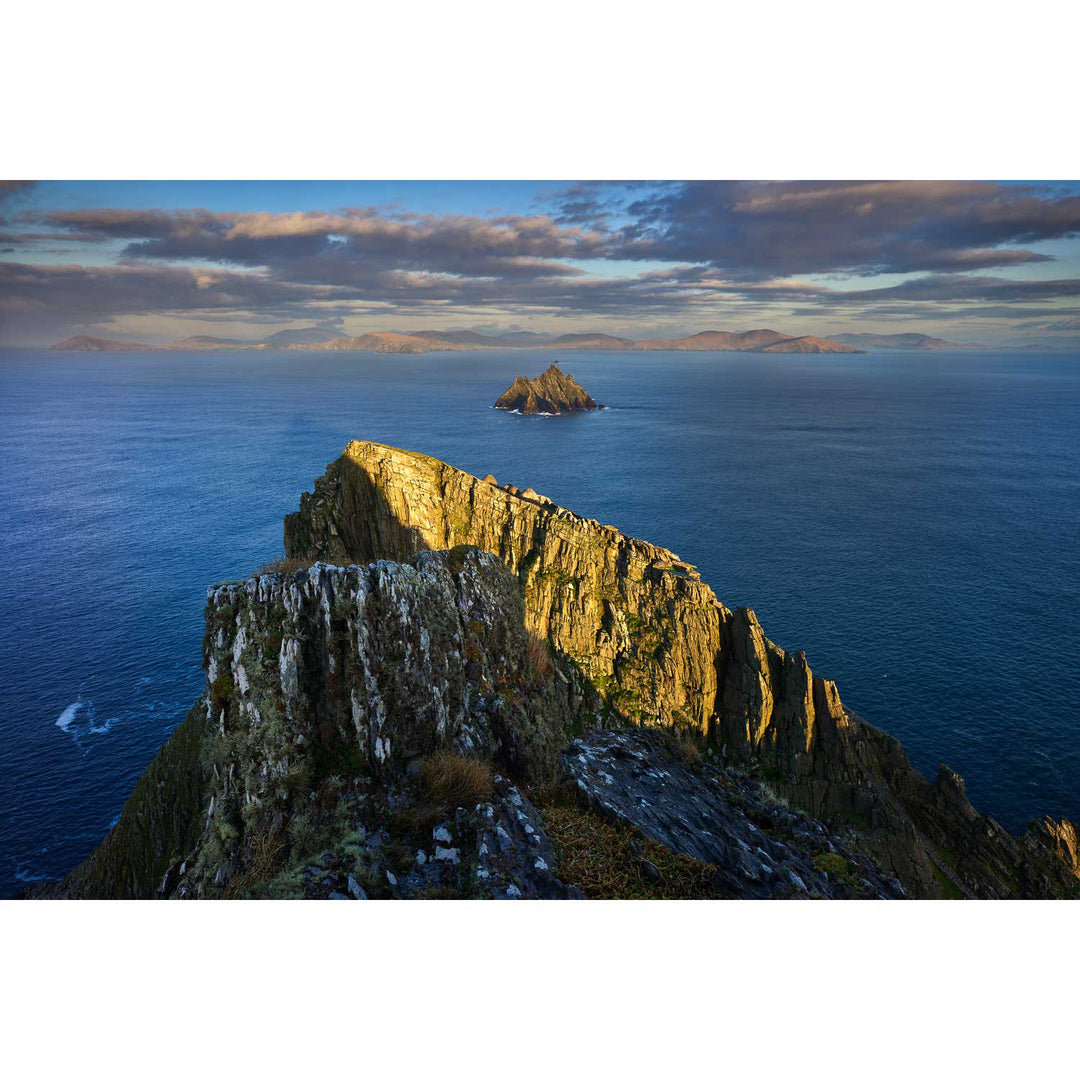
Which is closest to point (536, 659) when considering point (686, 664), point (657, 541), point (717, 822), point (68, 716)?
point (717, 822)

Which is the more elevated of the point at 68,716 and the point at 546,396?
the point at 546,396

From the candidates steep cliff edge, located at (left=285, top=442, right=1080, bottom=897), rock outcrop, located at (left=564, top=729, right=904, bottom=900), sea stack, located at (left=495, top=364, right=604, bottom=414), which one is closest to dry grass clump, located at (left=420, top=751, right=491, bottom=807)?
rock outcrop, located at (left=564, top=729, right=904, bottom=900)

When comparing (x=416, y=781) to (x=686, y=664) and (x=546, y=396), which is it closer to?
(x=686, y=664)

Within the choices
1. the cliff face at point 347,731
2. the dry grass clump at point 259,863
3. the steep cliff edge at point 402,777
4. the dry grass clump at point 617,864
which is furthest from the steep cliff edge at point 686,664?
the dry grass clump at point 259,863

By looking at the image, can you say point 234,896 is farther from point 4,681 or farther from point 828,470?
point 828,470

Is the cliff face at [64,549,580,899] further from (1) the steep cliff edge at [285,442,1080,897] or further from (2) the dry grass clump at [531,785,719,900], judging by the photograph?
(1) the steep cliff edge at [285,442,1080,897]
